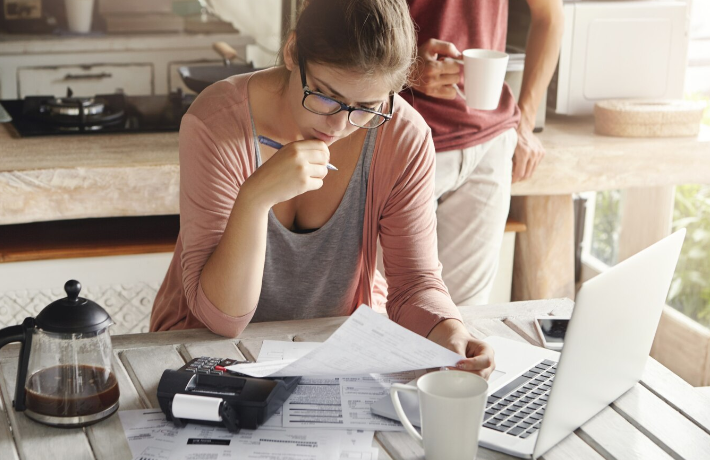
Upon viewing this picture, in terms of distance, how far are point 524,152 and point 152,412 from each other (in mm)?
1475

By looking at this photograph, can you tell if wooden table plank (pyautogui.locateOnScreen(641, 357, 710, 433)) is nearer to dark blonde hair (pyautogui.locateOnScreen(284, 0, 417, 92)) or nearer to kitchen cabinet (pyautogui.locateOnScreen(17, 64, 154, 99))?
dark blonde hair (pyautogui.locateOnScreen(284, 0, 417, 92))

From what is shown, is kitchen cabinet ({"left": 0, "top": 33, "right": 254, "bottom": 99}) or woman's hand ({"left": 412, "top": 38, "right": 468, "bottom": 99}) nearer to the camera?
woman's hand ({"left": 412, "top": 38, "right": 468, "bottom": 99})

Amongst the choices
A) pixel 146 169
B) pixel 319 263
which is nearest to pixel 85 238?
pixel 146 169

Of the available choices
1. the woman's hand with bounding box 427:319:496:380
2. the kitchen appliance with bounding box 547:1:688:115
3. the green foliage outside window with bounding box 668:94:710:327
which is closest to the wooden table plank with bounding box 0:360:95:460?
the woman's hand with bounding box 427:319:496:380

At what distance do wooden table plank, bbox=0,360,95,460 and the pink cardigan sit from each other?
1.03 ft

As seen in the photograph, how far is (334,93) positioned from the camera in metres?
1.19

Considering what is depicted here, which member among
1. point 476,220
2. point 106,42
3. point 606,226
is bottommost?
point 606,226

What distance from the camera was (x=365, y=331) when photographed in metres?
1.00

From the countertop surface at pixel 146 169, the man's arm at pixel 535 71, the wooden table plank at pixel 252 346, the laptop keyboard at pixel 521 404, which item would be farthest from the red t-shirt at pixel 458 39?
the laptop keyboard at pixel 521 404

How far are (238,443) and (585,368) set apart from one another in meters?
0.40

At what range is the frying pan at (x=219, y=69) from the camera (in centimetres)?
271

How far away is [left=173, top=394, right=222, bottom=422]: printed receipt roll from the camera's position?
3.22 feet

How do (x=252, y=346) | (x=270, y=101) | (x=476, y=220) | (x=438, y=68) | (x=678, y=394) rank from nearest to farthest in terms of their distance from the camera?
1. (x=678, y=394)
2. (x=252, y=346)
3. (x=270, y=101)
4. (x=438, y=68)
5. (x=476, y=220)

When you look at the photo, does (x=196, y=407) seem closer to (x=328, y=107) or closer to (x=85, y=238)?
(x=328, y=107)
